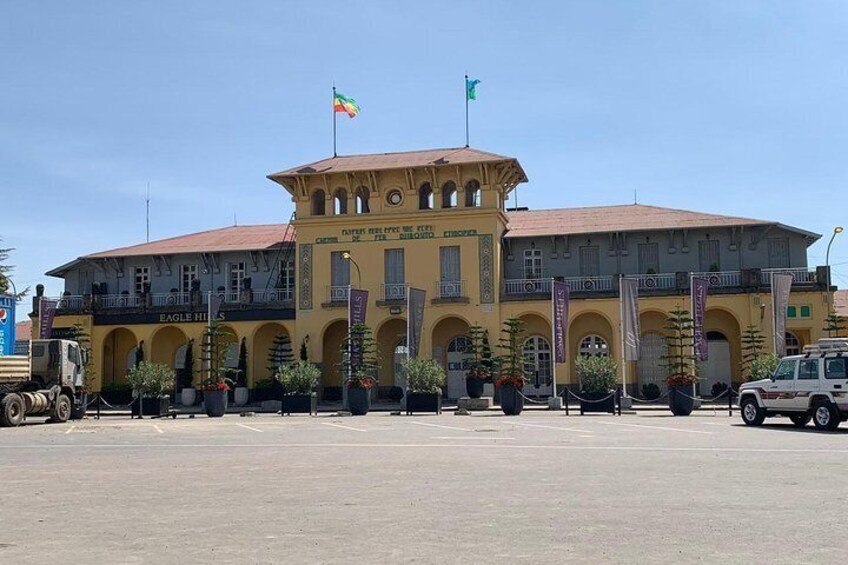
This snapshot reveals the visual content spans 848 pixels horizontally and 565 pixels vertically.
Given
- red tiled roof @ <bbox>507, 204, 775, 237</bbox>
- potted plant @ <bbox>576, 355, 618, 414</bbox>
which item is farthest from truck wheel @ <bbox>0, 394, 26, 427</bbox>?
red tiled roof @ <bbox>507, 204, 775, 237</bbox>

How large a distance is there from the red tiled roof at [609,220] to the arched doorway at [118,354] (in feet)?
66.0

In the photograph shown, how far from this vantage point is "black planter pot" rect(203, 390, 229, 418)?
108 ft

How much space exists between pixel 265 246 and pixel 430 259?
9080mm

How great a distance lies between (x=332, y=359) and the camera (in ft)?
142

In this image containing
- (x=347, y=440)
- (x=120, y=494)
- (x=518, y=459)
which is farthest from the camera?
(x=347, y=440)

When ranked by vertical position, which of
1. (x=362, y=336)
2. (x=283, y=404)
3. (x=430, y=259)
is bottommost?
(x=283, y=404)

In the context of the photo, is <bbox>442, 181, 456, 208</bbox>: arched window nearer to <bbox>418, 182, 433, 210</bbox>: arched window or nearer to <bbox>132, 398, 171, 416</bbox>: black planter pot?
<bbox>418, 182, 433, 210</bbox>: arched window

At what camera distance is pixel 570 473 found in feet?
40.0

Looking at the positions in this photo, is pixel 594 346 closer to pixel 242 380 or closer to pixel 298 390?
pixel 298 390

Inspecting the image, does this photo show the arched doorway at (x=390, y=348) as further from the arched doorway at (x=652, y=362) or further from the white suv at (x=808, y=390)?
the white suv at (x=808, y=390)

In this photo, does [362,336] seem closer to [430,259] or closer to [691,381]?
[430,259]

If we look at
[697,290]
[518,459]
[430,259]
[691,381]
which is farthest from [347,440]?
[430,259]

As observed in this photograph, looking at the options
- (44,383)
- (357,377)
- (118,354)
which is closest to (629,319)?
(357,377)

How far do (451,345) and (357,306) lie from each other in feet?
27.4
